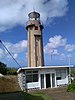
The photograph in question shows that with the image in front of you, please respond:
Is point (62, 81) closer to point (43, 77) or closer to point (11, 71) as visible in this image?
point (43, 77)

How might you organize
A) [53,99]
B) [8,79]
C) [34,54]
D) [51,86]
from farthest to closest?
[34,54], [8,79], [51,86], [53,99]

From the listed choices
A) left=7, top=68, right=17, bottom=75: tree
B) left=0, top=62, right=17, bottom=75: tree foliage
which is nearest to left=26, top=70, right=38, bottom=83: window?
left=0, top=62, right=17, bottom=75: tree foliage

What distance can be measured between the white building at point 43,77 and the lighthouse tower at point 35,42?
8.71m

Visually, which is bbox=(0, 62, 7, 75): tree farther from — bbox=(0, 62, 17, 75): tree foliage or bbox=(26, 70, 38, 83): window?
bbox=(26, 70, 38, 83): window

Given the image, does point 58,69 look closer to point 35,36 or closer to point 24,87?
point 24,87

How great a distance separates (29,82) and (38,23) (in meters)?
14.9

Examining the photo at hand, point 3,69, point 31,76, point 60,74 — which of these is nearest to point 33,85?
point 31,76

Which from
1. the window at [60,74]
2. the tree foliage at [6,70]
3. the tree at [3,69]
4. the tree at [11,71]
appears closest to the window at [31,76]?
the window at [60,74]

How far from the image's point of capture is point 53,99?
1823 centimetres

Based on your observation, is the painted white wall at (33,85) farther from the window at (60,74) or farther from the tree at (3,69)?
the tree at (3,69)

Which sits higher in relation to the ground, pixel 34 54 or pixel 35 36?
pixel 35 36

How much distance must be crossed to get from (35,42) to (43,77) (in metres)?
11.2

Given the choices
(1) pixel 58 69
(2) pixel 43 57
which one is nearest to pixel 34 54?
(2) pixel 43 57

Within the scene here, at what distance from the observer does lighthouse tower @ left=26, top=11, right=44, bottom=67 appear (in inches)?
1554
